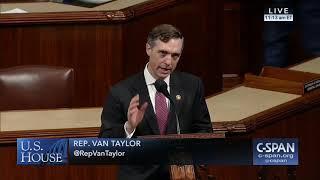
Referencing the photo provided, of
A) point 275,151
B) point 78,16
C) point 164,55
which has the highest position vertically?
point 78,16

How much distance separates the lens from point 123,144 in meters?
1.59

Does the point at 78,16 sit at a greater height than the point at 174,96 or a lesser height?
greater

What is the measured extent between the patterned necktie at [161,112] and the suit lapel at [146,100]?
0.01 m

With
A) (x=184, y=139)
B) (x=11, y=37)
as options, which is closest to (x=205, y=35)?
(x=11, y=37)

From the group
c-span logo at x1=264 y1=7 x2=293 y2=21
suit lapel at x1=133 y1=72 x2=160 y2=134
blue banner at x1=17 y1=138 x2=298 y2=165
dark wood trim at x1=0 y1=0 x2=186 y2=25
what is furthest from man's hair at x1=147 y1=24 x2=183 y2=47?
c-span logo at x1=264 y1=7 x2=293 y2=21

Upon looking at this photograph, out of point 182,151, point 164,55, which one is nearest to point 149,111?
point 164,55

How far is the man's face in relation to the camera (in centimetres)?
228

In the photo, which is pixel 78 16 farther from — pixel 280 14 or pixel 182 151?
pixel 182 151

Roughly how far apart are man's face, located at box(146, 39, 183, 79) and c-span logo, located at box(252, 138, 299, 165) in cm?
71

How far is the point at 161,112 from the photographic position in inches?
90.4

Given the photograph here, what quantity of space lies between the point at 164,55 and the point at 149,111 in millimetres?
169

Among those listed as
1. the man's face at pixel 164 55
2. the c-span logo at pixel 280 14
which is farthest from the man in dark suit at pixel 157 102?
the c-span logo at pixel 280 14

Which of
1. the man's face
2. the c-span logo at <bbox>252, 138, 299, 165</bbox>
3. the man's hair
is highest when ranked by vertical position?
the man's hair

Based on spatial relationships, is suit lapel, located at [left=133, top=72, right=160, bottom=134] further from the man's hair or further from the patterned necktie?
the man's hair
